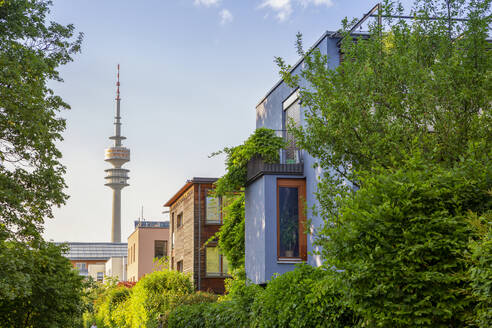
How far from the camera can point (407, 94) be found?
11352mm

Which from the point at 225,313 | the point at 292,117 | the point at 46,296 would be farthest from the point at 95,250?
the point at 225,313

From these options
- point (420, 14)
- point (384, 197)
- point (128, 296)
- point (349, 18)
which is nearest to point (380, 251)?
point (384, 197)

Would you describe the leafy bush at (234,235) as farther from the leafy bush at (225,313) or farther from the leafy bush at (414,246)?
the leafy bush at (414,246)

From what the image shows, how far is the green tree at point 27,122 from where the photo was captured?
54.0 ft

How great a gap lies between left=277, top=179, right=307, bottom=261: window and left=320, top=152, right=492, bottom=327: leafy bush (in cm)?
1125

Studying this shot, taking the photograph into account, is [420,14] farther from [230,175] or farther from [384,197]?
[230,175]

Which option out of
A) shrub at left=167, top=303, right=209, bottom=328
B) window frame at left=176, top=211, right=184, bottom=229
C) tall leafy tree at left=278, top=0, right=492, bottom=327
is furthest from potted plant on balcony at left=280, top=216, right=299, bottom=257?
window frame at left=176, top=211, right=184, bottom=229

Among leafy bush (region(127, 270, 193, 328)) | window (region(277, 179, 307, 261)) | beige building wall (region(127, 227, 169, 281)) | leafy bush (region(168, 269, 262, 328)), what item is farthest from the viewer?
beige building wall (region(127, 227, 169, 281))

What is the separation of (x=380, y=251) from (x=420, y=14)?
5971 mm

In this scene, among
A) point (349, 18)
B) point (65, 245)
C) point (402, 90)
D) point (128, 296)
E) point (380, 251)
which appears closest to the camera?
point (380, 251)

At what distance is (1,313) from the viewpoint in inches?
753

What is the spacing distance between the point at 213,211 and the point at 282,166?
635 inches

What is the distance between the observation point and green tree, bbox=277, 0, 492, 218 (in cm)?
1055

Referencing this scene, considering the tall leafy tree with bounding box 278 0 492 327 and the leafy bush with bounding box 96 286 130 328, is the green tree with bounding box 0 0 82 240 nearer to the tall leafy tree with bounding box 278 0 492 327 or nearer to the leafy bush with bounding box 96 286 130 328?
the tall leafy tree with bounding box 278 0 492 327
